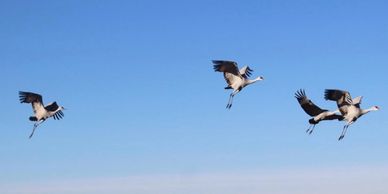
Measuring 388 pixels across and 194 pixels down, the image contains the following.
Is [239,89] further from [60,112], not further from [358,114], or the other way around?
[60,112]

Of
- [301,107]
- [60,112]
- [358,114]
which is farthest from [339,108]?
[60,112]

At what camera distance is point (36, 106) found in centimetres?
7788

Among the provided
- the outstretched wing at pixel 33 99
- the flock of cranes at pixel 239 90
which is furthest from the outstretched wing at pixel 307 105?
the outstretched wing at pixel 33 99

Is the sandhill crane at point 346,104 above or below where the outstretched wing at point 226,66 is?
below

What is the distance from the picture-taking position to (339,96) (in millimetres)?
71438

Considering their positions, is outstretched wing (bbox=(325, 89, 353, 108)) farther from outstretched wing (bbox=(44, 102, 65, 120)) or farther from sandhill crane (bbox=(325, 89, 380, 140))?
outstretched wing (bbox=(44, 102, 65, 120))

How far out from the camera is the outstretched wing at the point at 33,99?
77812mm

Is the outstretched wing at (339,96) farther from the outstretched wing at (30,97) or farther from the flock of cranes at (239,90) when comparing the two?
the outstretched wing at (30,97)

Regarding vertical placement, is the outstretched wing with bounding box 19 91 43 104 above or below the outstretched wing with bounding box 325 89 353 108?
above

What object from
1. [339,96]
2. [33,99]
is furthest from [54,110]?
[339,96]

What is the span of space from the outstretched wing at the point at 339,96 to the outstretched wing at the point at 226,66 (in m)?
8.67

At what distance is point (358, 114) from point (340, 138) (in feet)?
25.1

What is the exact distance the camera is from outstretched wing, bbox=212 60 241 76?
246ft

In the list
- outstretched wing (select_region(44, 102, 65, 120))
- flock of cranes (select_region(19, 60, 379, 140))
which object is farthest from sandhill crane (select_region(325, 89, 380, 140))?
outstretched wing (select_region(44, 102, 65, 120))
